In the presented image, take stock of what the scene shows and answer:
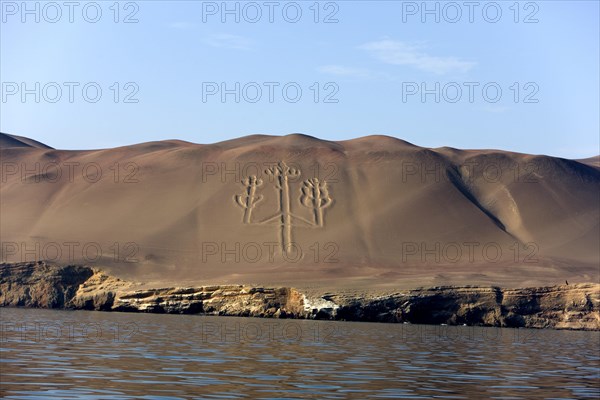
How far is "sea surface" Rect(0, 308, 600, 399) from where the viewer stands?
19016 millimetres

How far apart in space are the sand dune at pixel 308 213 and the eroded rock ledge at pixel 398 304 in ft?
11.2

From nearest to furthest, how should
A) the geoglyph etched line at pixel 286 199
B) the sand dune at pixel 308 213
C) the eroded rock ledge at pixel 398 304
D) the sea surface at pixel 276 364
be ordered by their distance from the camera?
1. the sea surface at pixel 276 364
2. the eroded rock ledge at pixel 398 304
3. the sand dune at pixel 308 213
4. the geoglyph etched line at pixel 286 199

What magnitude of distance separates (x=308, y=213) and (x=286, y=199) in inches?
112

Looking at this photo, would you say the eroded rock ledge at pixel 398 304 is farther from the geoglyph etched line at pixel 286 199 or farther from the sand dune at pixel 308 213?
the geoglyph etched line at pixel 286 199

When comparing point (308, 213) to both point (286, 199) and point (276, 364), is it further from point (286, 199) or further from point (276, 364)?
point (276, 364)

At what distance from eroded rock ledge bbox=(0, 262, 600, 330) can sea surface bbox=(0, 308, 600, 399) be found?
1288 centimetres

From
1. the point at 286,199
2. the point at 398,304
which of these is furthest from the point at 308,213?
the point at 398,304

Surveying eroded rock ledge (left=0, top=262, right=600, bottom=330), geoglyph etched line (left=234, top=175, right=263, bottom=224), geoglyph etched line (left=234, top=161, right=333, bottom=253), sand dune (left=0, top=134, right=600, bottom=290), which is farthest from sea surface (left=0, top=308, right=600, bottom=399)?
geoglyph etched line (left=234, top=175, right=263, bottom=224)

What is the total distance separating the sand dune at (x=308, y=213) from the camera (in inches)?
2768

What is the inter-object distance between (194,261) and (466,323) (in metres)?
25.0

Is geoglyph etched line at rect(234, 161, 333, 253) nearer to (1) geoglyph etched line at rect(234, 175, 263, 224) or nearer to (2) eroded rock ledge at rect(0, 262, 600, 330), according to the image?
(1) geoglyph etched line at rect(234, 175, 263, 224)

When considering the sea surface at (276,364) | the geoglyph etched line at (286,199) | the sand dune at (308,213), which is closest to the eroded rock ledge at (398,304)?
the sand dune at (308,213)

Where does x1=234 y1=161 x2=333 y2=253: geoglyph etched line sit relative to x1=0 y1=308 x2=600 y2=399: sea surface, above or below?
above

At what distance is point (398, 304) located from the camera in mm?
53750
